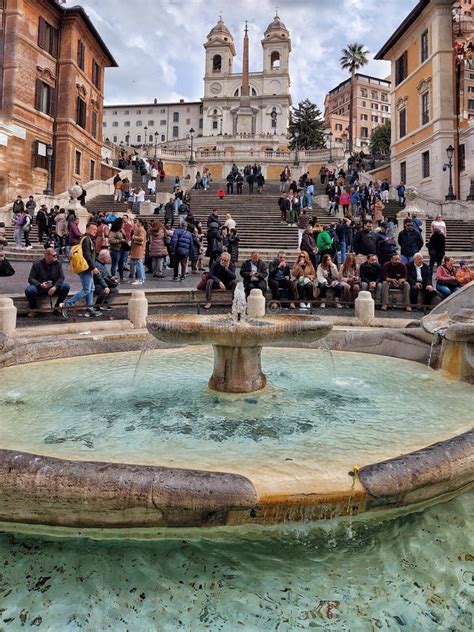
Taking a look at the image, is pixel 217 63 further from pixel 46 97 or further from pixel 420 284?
pixel 420 284

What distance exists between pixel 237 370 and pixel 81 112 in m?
35.6

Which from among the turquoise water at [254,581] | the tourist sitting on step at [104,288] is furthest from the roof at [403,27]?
the turquoise water at [254,581]

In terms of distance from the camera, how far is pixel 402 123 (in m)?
33.0

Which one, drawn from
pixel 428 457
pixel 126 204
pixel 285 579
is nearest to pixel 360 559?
pixel 285 579

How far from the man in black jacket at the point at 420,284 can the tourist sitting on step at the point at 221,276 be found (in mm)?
3958

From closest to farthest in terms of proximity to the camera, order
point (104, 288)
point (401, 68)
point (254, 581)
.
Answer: point (254, 581) → point (104, 288) → point (401, 68)

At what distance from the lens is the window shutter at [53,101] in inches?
1265

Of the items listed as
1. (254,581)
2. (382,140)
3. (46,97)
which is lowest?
(254,581)

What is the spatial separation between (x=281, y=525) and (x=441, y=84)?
3109 cm

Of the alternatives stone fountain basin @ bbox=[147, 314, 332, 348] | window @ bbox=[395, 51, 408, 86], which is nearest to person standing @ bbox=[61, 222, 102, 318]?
stone fountain basin @ bbox=[147, 314, 332, 348]

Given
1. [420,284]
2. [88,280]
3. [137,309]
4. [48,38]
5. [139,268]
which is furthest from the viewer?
[48,38]

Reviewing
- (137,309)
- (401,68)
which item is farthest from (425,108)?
(137,309)

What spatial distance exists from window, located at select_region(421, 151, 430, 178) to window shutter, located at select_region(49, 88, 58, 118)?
2423 cm

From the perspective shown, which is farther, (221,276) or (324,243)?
(324,243)
